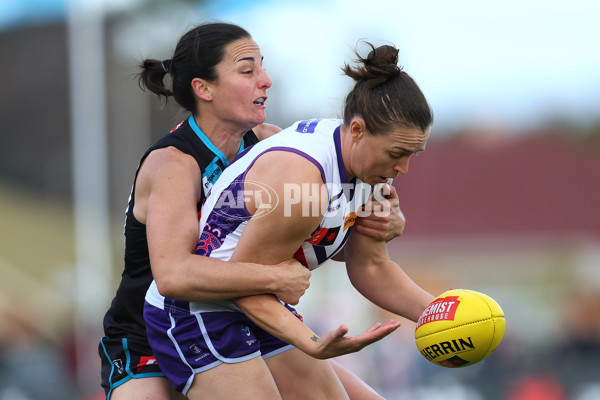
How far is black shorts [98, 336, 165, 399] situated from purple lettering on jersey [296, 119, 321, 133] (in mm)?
1324

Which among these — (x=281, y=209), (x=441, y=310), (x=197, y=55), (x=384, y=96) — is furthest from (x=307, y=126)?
(x=441, y=310)

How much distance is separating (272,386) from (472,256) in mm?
14400

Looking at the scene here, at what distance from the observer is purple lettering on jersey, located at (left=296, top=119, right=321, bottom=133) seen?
3.77 metres

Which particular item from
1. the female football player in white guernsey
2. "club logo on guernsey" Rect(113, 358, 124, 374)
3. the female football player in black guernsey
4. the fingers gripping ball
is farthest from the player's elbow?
the fingers gripping ball

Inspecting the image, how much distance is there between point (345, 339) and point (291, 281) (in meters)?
0.41

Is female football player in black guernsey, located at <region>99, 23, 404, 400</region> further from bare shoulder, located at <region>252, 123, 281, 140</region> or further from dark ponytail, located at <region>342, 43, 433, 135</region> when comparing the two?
dark ponytail, located at <region>342, 43, 433, 135</region>

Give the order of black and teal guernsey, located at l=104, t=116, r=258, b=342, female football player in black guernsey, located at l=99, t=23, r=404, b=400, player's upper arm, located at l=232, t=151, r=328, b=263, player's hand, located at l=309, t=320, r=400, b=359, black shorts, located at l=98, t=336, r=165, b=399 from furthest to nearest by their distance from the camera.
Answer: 1. black shorts, located at l=98, t=336, r=165, b=399
2. black and teal guernsey, located at l=104, t=116, r=258, b=342
3. female football player in black guernsey, located at l=99, t=23, r=404, b=400
4. player's upper arm, located at l=232, t=151, r=328, b=263
5. player's hand, located at l=309, t=320, r=400, b=359

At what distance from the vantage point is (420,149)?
3750 millimetres

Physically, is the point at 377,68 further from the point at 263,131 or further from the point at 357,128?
the point at 263,131

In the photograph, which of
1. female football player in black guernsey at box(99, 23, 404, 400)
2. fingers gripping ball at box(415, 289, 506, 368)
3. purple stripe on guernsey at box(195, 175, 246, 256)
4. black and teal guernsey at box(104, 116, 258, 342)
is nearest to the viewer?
purple stripe on guernsey at box(195, 175, 246, 256)

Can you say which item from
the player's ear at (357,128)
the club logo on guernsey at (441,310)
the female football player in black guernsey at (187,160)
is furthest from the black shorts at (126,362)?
the player's ear at (357,128)

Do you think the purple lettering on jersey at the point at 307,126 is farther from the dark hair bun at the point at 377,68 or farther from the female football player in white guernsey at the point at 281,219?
the dark hair bun at the point at 377,68

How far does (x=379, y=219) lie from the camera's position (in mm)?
4227

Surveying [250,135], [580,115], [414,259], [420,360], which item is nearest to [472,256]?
[414,259]
